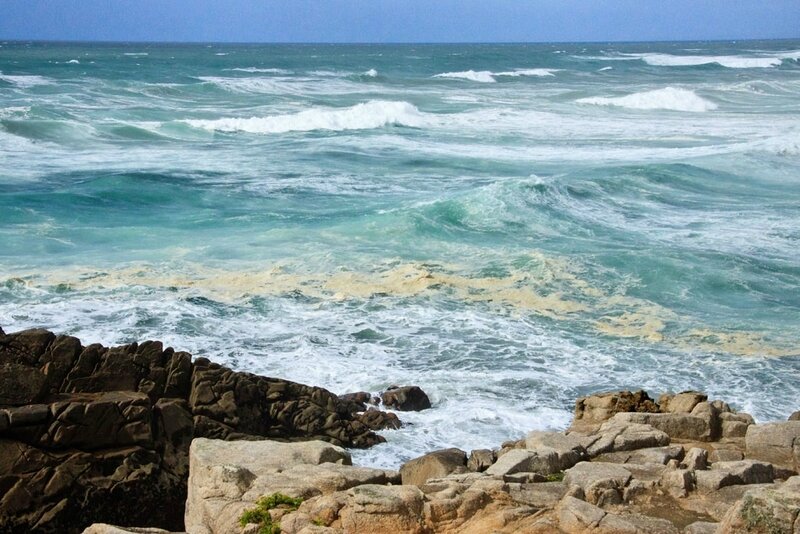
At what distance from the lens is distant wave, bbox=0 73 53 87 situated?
56119 mm

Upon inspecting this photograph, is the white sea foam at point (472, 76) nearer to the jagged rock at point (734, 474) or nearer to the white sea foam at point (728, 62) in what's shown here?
the white sea foam at point (728, 62)

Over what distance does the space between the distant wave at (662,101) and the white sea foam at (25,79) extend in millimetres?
31925

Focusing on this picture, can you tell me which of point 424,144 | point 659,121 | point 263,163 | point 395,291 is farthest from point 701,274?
point 659,121

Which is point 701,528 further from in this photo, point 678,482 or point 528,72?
point 528,72

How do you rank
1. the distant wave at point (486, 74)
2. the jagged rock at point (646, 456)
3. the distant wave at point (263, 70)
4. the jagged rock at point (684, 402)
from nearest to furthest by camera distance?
1. the jagged rock at point (646, 456)
2. the jagged rock at point (684, 402)
3. the distant wave at point (486, 74)
4. the distant wave at point (263, 70)

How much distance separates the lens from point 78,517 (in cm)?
900

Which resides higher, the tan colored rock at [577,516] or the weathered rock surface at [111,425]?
the tan colored rock at [577,516]

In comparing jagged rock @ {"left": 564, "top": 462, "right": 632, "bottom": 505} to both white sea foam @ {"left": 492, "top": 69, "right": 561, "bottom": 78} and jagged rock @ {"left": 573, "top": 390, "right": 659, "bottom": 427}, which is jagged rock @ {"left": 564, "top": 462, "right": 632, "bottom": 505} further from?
white sea foam @ {"left": 492, "top": 69, "right": 561, "bottom": 78}

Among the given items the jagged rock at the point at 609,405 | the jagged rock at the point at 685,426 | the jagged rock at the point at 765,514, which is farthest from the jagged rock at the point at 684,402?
the jagged rock at the point at 765,514

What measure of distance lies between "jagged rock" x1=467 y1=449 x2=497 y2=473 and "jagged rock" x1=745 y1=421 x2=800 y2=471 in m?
2.51

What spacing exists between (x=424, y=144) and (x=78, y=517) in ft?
94.4

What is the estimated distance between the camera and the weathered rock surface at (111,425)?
8.97 m

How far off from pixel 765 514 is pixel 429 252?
1449 cm

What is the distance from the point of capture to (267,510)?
7219 mm
